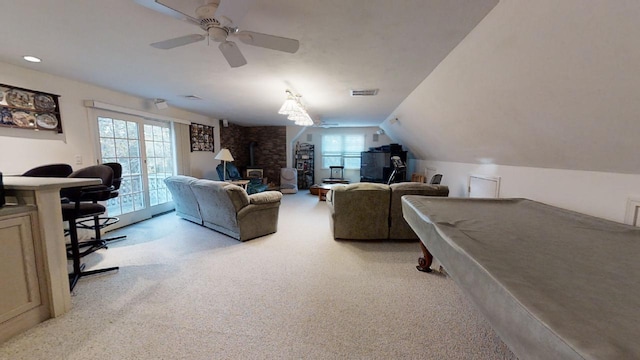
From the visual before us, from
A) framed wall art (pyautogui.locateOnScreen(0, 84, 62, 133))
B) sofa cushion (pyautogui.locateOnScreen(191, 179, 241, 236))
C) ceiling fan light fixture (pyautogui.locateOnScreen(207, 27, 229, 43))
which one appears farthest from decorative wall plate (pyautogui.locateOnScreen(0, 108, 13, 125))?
ceiling fan light fixture (pyautogui.locateOnScreen(207, 27, 229, 43))

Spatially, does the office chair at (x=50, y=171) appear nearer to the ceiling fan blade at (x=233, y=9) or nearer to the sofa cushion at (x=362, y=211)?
the ceiling fan blade at (x=233, y=9)

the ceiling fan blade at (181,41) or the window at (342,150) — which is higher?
the ceiling fan blade at (181,41)

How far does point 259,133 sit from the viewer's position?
790cm

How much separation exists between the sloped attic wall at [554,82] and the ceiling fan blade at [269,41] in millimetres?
1367

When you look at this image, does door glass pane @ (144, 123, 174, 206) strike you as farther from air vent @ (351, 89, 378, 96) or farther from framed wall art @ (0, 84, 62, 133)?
air vent @ (351, 89, 378, 96)

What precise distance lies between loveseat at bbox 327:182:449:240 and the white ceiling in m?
1.39

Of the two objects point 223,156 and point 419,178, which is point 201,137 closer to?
point 223,156

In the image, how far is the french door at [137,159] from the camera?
3615 millimetres

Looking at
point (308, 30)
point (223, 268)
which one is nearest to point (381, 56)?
point (308, 30)

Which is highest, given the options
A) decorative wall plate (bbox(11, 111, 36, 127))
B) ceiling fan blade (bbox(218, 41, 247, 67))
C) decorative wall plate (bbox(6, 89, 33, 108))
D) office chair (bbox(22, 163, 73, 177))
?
ceiling fan blade (bbox(218, 41, 247, 67))

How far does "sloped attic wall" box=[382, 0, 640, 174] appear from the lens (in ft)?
4.13

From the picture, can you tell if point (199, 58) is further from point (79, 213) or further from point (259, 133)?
point (259, 133)

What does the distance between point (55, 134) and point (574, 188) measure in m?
5.76

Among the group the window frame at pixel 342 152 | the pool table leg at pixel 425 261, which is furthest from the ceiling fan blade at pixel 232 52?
the window frame at pixel 342 152
